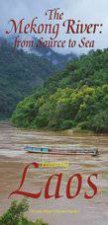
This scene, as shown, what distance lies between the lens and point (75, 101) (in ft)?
265

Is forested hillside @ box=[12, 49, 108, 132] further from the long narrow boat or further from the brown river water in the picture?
the brown river water

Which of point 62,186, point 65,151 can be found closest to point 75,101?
point 65,151

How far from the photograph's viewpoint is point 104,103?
7750 cm

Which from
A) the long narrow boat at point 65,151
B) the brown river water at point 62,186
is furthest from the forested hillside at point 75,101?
the brown river water at point 62,186

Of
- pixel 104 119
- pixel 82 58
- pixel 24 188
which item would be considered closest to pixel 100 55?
pixel 82 58

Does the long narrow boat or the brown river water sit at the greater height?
the brown river water

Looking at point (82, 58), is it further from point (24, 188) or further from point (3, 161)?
point (24, 188)

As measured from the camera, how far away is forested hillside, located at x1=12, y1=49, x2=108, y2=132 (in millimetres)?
77250

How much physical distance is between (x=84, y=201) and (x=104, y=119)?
2038 inches

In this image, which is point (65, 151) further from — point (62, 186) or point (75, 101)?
point (75, 101)

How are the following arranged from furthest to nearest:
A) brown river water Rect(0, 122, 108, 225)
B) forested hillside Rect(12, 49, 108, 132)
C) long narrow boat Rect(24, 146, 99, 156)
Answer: forested hillside Rect(12, 49, 108, 132)
long narrow boat Rect(24, 146, 99, 156)
brown river water Rect(0, 122, 108, 225)

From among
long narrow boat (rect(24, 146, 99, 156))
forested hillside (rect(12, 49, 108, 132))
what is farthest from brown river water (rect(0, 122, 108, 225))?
forested hillside (rect(12, 49, 108, 132))

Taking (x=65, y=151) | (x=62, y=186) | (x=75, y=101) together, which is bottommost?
(x=65, y=151)

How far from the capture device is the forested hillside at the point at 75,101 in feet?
253
